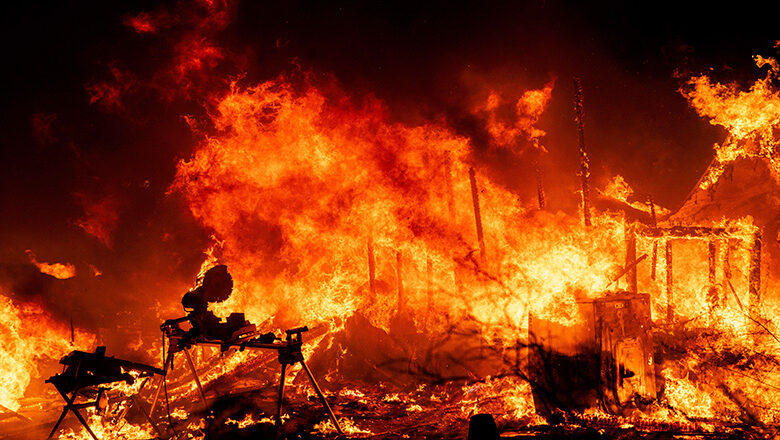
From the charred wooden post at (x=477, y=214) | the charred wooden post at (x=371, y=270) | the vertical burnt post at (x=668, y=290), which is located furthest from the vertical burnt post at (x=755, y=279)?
the charred wooden post at (x=371, y=270)

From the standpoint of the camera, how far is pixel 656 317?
1548 centimetres

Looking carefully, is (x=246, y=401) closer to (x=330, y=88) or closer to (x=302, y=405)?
(x=302, y=405)

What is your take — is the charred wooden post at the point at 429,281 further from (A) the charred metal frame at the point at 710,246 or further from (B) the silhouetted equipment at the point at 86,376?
(B) the silhouetted equipment at the point at 86,376

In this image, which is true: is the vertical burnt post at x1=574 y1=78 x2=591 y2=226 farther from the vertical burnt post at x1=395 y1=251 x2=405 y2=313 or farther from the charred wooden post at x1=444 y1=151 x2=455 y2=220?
the vertical burnt post at x1=395 y1=251 x2=405 y2=313

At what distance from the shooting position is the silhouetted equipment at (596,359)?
28.7 feet

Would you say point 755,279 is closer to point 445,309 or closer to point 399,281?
point 445,309

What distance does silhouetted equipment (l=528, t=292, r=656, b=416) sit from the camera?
28.7 ft

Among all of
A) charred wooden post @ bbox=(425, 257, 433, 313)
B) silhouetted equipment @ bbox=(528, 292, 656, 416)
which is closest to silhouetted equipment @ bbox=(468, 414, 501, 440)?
silhouetted equipment @ bbox=(528, 292, 656, 416)

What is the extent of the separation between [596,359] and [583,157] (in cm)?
1194

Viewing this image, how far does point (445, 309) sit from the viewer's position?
14531 mm

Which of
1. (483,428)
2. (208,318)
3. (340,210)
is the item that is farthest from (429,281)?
(483,428)

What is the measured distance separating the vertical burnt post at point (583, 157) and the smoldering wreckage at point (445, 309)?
0.09 meters

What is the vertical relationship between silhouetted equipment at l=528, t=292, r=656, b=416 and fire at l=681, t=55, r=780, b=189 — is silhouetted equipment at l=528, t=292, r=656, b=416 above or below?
below

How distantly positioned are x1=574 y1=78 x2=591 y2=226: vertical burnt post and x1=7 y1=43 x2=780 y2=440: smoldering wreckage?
0.09 m
